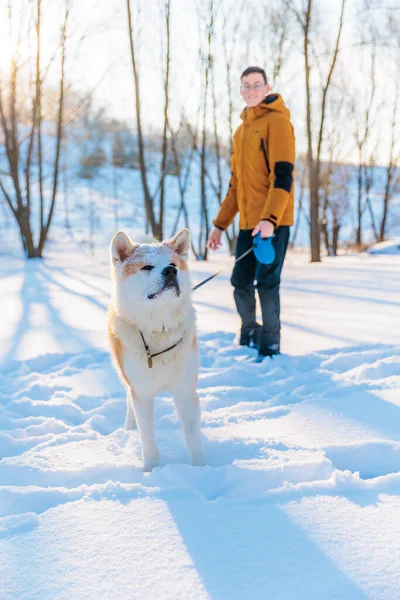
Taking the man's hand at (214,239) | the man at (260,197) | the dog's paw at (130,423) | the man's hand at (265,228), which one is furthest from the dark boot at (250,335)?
the dog's paw at (130,423)

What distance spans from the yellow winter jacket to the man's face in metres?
0.05

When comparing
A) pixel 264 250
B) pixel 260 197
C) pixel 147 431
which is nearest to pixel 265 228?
pixel 264 250

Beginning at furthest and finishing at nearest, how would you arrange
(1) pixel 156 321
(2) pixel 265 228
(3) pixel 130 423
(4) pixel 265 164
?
1. (4) pixel 265 164
2. (2) pixel 265 228
3. (3) pixel 130 423
4. (1) pixel 156 321

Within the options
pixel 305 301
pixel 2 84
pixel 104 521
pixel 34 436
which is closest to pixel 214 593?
pixel 104 521

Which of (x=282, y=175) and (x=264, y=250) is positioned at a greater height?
(x=282, y=175)

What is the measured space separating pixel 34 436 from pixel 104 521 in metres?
1.11

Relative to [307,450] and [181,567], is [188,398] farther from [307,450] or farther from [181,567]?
[181,567]

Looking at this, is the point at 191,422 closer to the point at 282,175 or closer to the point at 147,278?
the point at 147,278

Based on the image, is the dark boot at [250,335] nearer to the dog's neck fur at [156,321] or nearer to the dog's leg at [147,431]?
the dog's neck fur at [156,321]

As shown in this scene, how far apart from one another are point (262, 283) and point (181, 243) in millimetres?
1395

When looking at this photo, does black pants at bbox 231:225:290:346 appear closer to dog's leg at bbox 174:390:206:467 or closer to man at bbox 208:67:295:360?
man at bbox 208:67:295:360

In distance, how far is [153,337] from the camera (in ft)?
7.49

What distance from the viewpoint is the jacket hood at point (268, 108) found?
347cm

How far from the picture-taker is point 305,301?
618 cm
